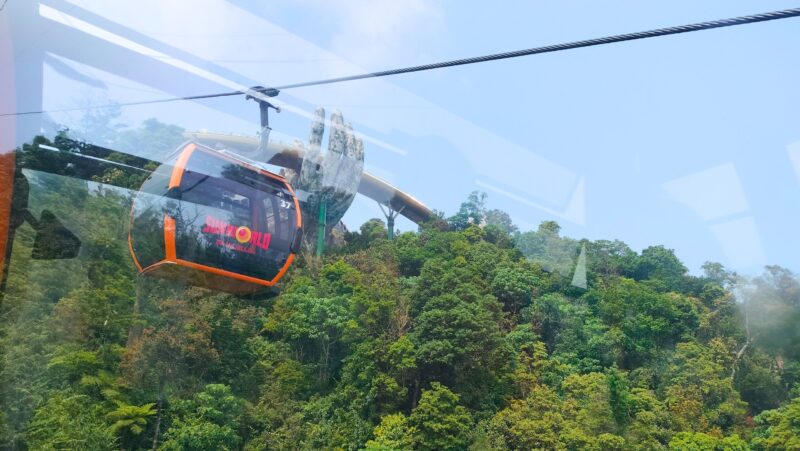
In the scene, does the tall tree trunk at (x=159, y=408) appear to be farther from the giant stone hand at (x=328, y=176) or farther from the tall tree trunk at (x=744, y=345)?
the tall tree trunk at (x=744, y=345)

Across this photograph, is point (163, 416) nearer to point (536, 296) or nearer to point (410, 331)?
point (410, 331)

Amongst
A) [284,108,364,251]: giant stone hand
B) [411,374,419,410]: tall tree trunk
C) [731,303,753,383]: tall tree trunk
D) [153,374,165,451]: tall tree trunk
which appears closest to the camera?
[153,374,165,451]: tall tree trunk

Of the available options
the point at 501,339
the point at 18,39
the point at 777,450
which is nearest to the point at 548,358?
the point at 501,339

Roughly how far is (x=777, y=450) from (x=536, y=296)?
20.0ft

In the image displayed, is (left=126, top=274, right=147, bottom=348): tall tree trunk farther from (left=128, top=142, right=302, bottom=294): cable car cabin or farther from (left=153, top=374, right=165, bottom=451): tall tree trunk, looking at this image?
(left=128, top=142, right=302, bottom=294): cable car cabin

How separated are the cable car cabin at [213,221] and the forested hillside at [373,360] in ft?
5.93

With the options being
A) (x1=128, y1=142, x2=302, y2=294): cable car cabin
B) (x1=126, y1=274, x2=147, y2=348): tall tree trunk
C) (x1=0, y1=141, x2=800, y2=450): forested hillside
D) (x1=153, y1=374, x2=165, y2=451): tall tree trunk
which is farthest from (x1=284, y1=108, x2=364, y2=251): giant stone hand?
(x1=128, y1=142, x2=302, y2=294): cable car cabin

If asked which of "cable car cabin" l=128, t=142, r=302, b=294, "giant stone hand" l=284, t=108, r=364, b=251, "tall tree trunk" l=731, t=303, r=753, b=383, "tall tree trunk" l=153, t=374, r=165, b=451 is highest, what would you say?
"giant stone hand" l=284, t=108, r=364, b=251

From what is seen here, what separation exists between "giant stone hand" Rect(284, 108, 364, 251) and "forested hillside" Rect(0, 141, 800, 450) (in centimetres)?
136

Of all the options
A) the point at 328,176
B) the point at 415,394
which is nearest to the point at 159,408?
the point at 415,394

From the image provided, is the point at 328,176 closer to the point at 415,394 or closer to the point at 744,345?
the point at 415,394

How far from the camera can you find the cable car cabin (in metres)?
6.29

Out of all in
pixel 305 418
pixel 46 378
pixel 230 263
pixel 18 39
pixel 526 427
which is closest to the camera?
pixel 18 39

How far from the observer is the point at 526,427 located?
10680 millimetres
